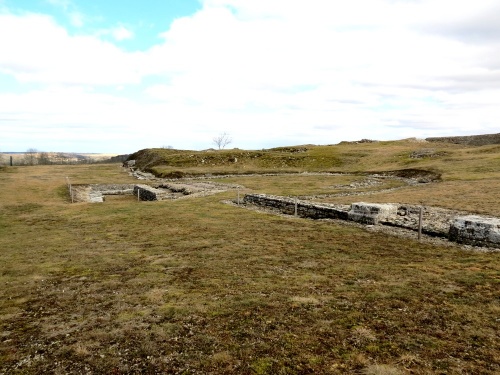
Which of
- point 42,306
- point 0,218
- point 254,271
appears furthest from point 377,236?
point 0,218

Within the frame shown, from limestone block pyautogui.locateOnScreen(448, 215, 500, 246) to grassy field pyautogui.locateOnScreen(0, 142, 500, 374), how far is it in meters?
1.19

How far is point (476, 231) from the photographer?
14633 millimetres

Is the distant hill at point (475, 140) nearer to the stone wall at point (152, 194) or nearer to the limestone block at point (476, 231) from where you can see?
the stone wall at point (152, 194)

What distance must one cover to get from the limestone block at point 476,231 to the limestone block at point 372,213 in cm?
413

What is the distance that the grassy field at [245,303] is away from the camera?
6.50 m

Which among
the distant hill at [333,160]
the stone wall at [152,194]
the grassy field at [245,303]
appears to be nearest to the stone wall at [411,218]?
the grassy field at [245,303]

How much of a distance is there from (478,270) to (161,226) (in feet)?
48.5

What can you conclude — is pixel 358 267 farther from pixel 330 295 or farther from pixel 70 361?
pixel 70 361

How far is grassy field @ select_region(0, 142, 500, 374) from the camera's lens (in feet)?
21.3

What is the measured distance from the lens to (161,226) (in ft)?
64.4

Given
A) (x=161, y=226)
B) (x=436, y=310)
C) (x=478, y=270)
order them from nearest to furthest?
(x=436, y=310) < (x=478, y=270) < (x=161, y=226)

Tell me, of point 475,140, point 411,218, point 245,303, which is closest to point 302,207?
point 411,218

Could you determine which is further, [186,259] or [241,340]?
[186,259]

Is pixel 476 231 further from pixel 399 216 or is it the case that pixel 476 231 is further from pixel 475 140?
→ pixel 475 140
